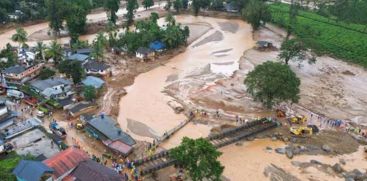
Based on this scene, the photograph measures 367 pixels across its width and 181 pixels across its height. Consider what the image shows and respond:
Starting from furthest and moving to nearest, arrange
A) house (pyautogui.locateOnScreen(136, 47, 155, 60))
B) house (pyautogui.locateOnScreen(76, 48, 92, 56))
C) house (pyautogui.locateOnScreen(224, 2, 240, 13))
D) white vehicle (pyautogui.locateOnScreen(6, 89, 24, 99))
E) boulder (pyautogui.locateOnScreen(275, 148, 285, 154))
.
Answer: house (pyautogui.locateOnScreen(224, 2, 240, 13)) < house (pyautogui.locateOnScreen(136, 47, 155, 60)) < house (pyautogui.locateOnScreen(76, 48, 92, 56)) < white vehicle (pyautogui.locateOnScreen(6, 89, 24, 99)) < boulder (pyautogui.locateOnScreen(275, 148, 285, 154))

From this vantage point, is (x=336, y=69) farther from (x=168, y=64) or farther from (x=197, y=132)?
(x=197, y=132)

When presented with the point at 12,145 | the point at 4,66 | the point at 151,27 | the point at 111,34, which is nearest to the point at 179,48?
the point at 151,27

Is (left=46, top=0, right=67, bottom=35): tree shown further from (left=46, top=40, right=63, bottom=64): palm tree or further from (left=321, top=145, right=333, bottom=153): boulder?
(left=321, top=145, right=333, bottom=153): boulder

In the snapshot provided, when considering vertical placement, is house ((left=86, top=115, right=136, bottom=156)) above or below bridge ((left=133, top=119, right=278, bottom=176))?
above

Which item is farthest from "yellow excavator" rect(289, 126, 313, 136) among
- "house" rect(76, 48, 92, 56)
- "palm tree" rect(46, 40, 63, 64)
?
"palm tree" rect(46, 40, 63, 64)

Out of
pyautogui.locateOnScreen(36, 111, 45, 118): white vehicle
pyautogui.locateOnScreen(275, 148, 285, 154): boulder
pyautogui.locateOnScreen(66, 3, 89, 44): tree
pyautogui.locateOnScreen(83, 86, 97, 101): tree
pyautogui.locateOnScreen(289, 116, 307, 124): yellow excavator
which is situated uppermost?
pyautogui.locateOnScreen(66, 3, 89, 44): tree

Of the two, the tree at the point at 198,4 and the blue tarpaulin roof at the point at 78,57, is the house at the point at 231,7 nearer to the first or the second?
the tree at the point at 198,4

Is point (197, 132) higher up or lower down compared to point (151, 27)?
lower down
